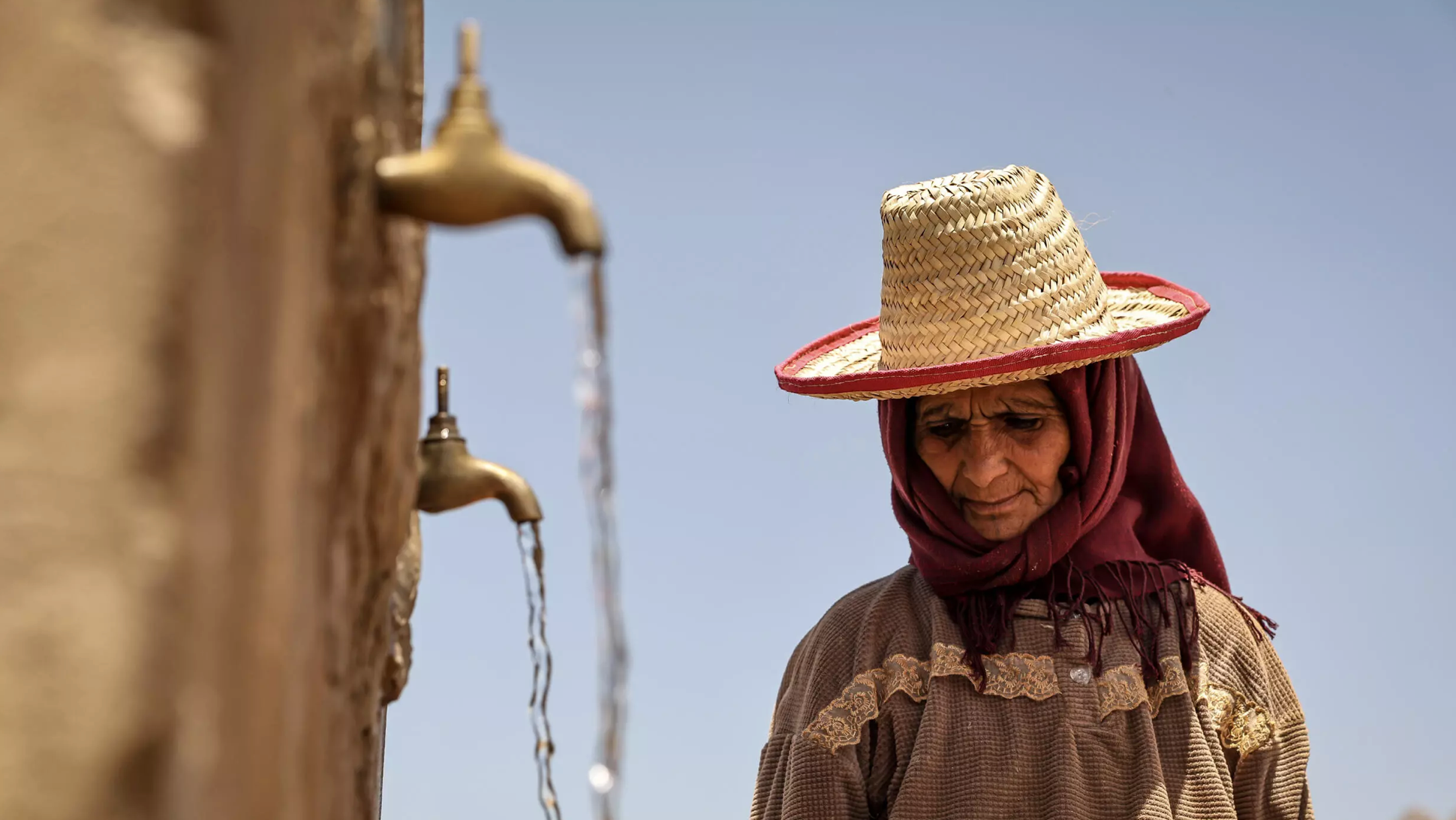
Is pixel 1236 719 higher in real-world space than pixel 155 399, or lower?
lower

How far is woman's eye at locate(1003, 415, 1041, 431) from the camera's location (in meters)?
3.09

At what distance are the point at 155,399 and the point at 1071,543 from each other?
7.50ft

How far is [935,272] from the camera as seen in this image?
10.3 feet

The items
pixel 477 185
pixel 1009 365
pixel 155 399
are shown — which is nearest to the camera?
pixel 155 399

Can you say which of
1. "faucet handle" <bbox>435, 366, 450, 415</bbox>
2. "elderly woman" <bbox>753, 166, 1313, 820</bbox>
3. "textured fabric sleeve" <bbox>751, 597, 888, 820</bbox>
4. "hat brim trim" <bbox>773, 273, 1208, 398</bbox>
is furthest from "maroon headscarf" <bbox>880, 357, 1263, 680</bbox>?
"faucet handle" <bbox>435, 366, 450, 415</bbox>

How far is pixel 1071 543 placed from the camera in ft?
10.0

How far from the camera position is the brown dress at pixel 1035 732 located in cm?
292

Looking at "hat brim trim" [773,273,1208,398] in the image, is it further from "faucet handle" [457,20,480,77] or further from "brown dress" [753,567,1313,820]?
"faucet handle" [457,20,480,77]

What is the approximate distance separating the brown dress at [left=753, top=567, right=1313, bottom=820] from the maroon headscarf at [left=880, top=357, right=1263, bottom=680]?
37 mm

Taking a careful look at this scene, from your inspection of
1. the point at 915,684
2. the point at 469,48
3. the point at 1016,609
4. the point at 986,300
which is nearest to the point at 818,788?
the point at 915,684

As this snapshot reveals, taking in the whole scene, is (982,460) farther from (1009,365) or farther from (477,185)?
(477,185)

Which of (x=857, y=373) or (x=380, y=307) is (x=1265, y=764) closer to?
(x=857, y=373)

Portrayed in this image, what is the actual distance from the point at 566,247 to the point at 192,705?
18.7 inches

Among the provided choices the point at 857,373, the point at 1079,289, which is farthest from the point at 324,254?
the point at 1079,289
